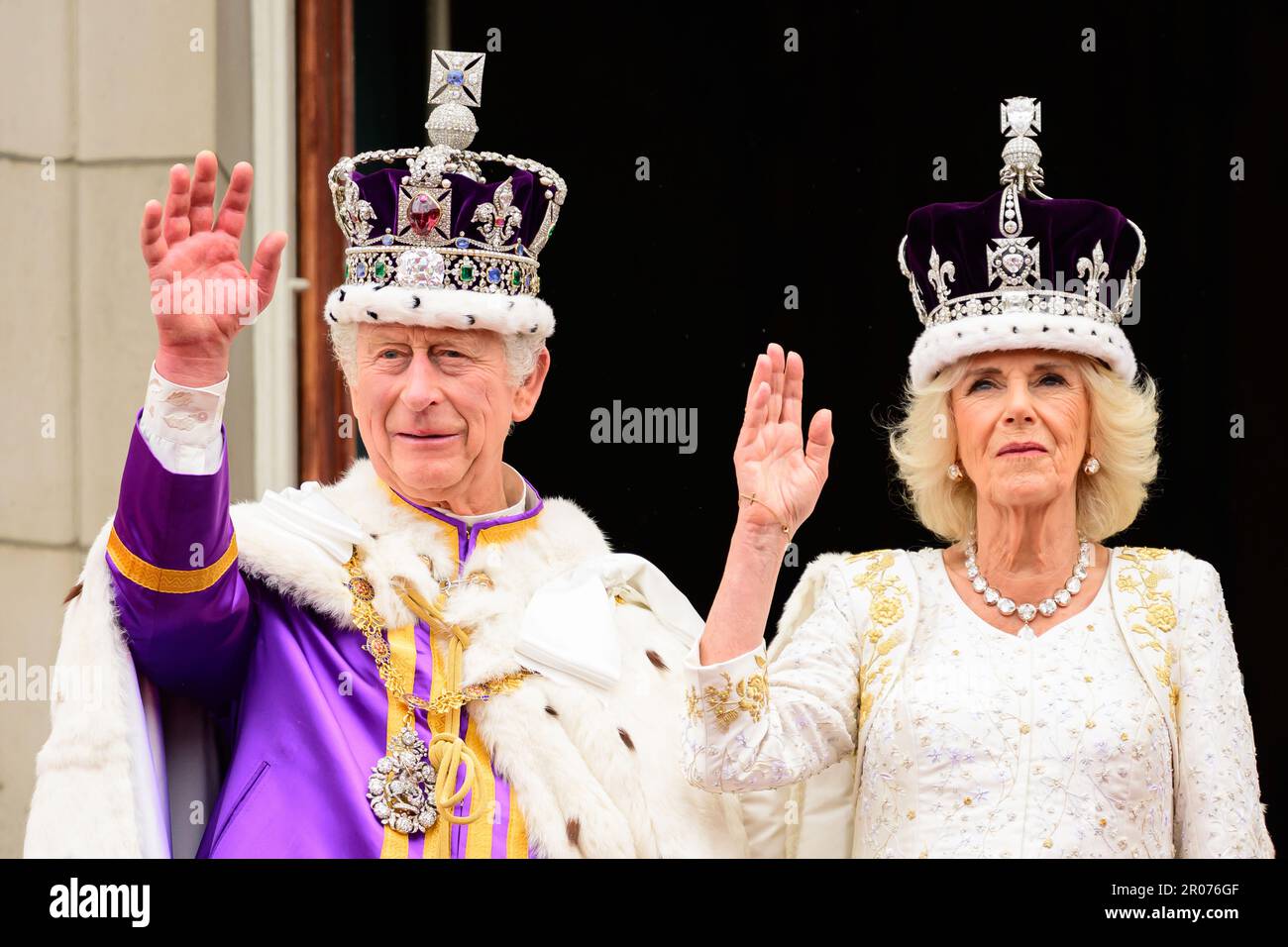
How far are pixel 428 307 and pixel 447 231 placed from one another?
7.6 inches

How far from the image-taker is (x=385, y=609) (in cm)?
404

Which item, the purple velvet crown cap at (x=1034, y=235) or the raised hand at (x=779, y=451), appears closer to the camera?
the raised hand at (x=779, y=451)

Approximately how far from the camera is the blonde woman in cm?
382

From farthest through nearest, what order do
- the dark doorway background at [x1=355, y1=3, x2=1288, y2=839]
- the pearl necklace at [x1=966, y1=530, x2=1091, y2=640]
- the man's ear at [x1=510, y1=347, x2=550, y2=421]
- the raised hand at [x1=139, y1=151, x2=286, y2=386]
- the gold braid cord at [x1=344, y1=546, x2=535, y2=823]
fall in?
the dark doorway background at [x1=355, y1=3, x2=1288, y2=839]
the man's ear at [x1=510, y1=347, x2=550, y2=421]
the pearl necklace at [x1=966, y1=530, x2=1091, y2=640]
the gold braid cord at [x1=344, y1=546, x2=535, y2=823]
the raised hand at [x1=139, y1=151, x2=286, y2=386]

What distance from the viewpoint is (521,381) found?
14.1ft

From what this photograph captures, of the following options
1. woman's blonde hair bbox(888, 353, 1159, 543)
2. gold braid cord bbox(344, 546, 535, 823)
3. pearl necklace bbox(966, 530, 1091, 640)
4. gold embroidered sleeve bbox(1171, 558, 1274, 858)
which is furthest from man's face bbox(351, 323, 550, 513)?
gold embroidered sleeve bbox(1171, 558, 1274, 858)

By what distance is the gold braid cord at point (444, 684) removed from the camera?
3928 mm

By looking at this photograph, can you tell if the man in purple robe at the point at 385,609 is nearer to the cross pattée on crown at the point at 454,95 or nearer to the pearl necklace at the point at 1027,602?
the cross pattée on crown at the point at 454,95

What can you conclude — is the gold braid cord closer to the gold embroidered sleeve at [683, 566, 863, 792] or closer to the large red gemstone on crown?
the gold embroidered sleeve at [683, 566, 863, 792]

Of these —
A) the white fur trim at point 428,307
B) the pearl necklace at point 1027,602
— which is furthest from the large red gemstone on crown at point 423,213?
the pearl necklace at point 1027,602

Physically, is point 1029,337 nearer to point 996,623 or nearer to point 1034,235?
point 1034,235

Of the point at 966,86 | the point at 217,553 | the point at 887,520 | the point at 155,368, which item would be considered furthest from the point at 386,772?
the point at 966,86

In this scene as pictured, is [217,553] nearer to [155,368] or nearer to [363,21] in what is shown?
[155,368]

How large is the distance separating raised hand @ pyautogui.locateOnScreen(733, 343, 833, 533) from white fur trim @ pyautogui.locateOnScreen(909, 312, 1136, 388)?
1.11ft
